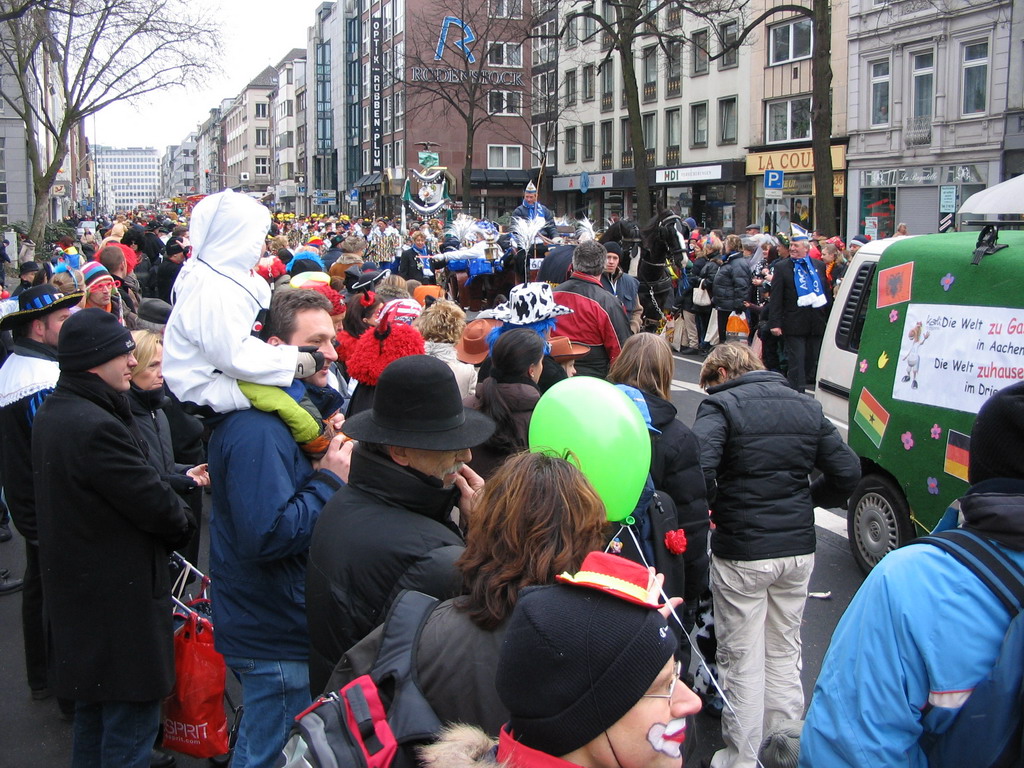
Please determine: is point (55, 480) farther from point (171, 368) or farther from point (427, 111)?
point (427, 111)

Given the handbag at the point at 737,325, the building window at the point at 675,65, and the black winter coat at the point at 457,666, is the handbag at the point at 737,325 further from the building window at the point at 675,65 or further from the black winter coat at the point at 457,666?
the building window at the point at 675,65

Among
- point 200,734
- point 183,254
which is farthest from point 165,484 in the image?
point 183,254

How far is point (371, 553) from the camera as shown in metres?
2.27

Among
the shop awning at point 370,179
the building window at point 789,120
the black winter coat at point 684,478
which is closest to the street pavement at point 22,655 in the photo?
the black winter coat at point 684,478

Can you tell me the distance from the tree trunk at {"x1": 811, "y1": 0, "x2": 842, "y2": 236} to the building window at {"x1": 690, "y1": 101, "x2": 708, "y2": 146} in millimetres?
22466

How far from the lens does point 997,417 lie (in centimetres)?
193

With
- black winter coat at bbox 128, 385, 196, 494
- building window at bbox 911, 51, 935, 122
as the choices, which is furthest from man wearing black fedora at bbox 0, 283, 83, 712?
building window at bbox 911, 51, 935, 122

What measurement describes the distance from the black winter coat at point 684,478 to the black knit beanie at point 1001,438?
1.74m

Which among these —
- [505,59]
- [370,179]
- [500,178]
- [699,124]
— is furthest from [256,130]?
[699,124]

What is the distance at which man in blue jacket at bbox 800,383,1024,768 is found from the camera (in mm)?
1821

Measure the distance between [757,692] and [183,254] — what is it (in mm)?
11004

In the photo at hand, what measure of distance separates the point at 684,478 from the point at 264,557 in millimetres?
1698

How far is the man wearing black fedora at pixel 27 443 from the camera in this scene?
13.9 ft

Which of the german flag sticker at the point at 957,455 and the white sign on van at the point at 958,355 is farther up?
the white sign on van at the point at 958,355
